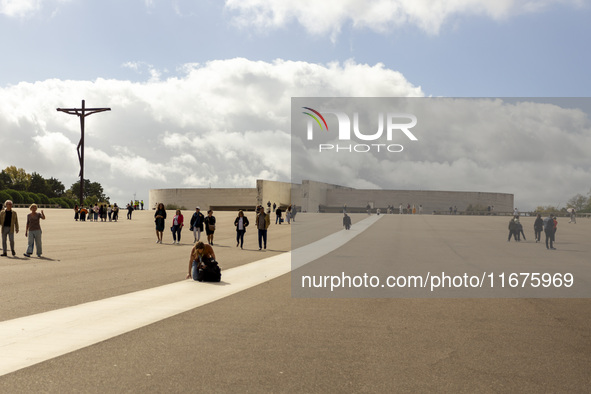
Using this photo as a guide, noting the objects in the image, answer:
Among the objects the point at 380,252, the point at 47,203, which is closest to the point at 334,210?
the point at 47,203

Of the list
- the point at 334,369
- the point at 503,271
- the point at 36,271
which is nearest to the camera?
the point at 334,369

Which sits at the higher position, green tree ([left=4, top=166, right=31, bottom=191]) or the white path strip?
green tree ([left=4, top=166, right=31, bottom=191])

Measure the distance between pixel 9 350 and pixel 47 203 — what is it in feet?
343

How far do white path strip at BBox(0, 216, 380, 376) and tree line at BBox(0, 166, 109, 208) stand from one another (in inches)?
3279

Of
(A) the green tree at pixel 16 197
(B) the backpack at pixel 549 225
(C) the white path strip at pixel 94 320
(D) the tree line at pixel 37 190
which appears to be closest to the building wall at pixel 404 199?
(D) the tree line at pixel 37 190

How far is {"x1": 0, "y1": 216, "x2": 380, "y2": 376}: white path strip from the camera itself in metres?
6.52

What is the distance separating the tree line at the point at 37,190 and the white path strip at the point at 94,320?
273ft

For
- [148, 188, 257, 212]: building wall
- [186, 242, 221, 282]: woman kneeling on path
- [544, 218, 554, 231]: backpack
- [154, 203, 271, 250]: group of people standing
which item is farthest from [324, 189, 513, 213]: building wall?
[186, 242, 221, 282]: woman kneeling on path

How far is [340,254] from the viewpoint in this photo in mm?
Result: 19516

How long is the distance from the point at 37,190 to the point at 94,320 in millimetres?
127544

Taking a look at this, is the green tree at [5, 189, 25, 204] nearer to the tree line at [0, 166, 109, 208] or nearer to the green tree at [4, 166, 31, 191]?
the tree line at [0, 166, 109, 208]

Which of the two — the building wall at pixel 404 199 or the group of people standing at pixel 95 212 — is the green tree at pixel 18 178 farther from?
the group of people standing at pixel 95 212

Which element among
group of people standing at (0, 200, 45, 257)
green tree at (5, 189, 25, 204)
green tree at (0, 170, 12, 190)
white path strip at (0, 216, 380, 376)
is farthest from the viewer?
green tree at (0, 170, 12, 190)

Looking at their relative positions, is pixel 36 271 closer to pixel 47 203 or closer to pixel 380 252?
pixel 380 252
